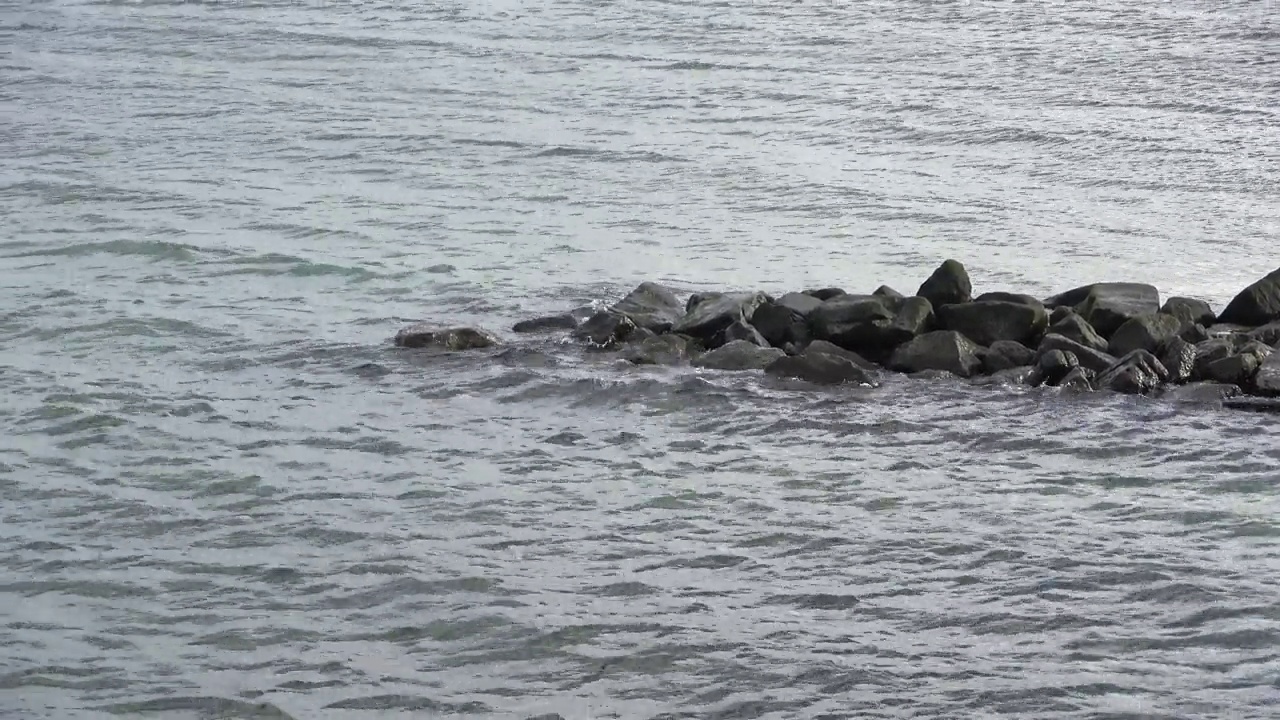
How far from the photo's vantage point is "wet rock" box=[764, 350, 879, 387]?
12.7 meters

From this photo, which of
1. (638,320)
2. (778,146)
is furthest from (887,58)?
(638,320)

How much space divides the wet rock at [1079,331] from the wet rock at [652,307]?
3.31 metres

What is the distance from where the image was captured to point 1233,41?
90.2 feet

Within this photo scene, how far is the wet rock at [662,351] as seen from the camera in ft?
43.8

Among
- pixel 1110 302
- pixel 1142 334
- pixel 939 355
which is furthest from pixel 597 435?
pixel 1110 302

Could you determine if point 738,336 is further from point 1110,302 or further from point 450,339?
point 1110,302

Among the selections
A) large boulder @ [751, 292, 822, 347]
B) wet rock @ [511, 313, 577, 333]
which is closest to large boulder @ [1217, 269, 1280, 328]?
large boulder @ [751, 292, 822, 347]

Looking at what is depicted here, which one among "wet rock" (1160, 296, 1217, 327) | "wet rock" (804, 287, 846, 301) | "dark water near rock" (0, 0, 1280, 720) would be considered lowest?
"dark water near rock" (0, 0, 1280, 720)

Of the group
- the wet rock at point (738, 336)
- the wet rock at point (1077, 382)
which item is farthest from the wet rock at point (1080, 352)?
the wet rock at point (738, 336)

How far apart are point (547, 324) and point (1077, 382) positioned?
4776mm

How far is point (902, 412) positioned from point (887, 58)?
17.9 m

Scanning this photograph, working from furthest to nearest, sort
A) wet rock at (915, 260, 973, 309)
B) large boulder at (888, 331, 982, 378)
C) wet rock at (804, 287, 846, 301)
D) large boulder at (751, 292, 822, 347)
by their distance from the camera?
wet rock at (804, 287, 846, 301) < wet rock at (915, 260, 973, 309) < large boulder at (751, 292, 822, 347) < large boulder at (888, 331, 982, 378)

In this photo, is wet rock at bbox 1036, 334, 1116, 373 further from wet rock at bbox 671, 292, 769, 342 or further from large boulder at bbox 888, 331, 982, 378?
wet rock at bbox 671, 292, 769, 342

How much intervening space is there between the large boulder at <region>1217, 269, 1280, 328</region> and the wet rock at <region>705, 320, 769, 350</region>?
394cm
